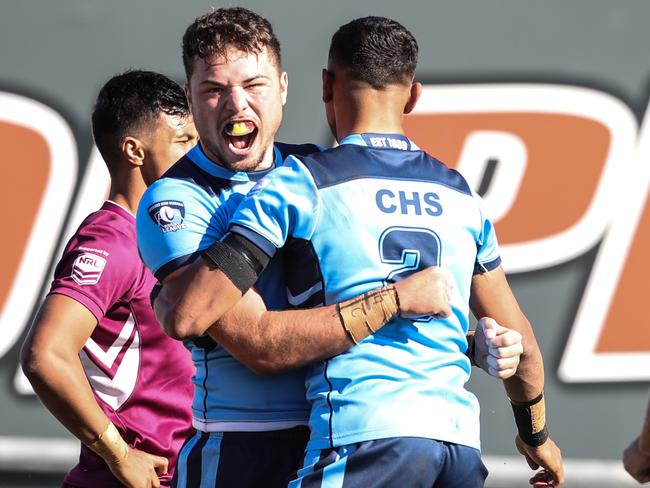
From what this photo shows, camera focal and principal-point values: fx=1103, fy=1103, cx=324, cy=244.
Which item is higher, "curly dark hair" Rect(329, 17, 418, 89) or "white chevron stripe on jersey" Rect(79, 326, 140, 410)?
"curly dark hair" Rect(329, 17, 418, 89)

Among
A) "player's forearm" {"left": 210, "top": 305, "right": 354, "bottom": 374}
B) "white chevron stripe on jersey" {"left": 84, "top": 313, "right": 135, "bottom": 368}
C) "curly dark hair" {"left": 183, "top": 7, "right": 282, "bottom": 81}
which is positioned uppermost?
"curly dark hair" {"left": 183, "top": 7, "right": 282, "bottom": 81}

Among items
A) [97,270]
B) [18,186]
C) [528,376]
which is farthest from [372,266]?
[18,186]

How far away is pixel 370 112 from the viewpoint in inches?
100

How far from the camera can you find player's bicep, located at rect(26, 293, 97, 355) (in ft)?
9.70

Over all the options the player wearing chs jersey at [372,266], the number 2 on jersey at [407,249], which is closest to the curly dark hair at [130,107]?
the player wearing chs jersey at [372,266]

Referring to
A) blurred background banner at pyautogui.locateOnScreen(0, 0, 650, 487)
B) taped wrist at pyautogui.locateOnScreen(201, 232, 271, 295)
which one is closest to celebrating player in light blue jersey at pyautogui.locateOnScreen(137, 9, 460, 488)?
taped wrist at pyautogui.locateOnScreen(201, 232, 271, 295)

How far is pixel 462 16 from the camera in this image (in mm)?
5051

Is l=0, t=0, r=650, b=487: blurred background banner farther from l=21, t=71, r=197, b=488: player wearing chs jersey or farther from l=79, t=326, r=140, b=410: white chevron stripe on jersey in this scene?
l=79, t=326, r=140, b=410: white chevron stripe on jersey

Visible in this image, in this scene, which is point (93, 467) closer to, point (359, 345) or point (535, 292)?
point (359, 345)

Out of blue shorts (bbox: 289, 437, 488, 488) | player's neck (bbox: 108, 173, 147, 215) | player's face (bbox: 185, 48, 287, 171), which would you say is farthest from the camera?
player's neck (bbox: 108, 173, 147, 215)

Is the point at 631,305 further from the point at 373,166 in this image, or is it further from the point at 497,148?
the point at 373,166

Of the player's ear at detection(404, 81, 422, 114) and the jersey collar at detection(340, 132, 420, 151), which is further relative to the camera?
the player's ear at detection(404, 81, 422, 114)

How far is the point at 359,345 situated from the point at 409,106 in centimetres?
62

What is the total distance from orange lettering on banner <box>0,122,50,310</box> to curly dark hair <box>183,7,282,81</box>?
8.35 ft
